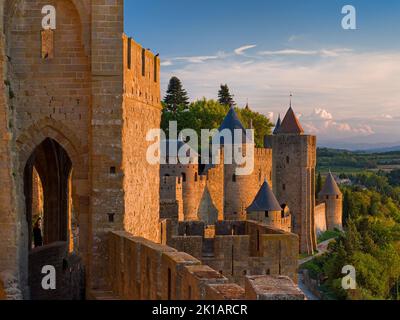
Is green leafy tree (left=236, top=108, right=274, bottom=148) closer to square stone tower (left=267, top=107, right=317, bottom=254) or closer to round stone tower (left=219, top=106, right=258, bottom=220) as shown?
square stone tower (left=267, top=107, right=317, bottom=254)

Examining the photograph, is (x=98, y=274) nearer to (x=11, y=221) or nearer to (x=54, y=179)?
(x=11, y=221)

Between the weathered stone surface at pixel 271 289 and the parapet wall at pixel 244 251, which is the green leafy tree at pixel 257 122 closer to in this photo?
the parapet wall at pixel 244 251

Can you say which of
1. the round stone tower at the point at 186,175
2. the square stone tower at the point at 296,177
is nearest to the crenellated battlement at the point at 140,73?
the round stone tower at the point at 186,175

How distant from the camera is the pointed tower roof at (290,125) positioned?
58.3 meters

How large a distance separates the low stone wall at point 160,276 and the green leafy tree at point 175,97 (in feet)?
222

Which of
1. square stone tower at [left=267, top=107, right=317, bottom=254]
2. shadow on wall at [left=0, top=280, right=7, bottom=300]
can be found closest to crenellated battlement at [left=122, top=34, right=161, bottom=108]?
shadow on wall at [left=0, top=280, right=7, bottom=300]

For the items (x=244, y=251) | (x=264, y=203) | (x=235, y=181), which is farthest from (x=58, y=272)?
(x=235, y=181)

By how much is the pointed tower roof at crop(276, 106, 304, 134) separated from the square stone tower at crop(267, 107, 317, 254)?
137 centimetres

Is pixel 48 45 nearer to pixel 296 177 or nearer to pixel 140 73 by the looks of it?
pixel 140 73

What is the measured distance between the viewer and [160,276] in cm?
1166

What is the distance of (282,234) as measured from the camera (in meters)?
21.4

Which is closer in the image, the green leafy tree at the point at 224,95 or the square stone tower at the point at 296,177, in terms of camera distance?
the square stone tower at the point at 296,177
